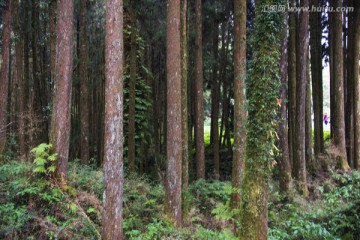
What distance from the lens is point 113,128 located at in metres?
6.56

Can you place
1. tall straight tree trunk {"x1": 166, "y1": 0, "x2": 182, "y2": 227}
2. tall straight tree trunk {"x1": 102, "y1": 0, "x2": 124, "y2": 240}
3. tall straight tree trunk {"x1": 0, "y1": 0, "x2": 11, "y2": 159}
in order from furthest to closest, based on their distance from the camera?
tall straight tree trunk {"x1": 0, "y1": 0, "x2": 11, "y2": 159} < tall straight tree trunk {"x1": 166, "y1": 0, "x2": 182, "y2": 227} < tall straight tree trunk {"x1": 102, "y1": 0, "x2": 124, "y2": 240}

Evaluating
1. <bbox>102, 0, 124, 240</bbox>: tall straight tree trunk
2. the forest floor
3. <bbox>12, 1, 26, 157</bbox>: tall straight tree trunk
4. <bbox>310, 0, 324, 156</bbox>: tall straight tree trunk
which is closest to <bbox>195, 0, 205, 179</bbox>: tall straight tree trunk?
the forest floor

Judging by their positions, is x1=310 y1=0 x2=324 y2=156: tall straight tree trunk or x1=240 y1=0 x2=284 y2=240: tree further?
x1=310 y1=0 x2=324 y2=156: tall straight tree trunk

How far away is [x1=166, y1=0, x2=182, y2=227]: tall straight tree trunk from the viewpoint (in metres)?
8.81

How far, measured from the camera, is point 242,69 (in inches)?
365

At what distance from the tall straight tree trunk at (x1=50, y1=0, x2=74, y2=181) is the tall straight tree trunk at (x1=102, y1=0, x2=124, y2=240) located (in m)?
2.43

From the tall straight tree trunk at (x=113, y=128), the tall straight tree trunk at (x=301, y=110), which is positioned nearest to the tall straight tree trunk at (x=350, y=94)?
the tall straight tree trunk at (x=301, y=110)

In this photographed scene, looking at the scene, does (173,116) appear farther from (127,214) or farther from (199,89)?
(199,89)

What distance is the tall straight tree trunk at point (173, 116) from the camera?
8812 mm

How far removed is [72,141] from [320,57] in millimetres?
18836

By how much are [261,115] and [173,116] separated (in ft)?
13.1

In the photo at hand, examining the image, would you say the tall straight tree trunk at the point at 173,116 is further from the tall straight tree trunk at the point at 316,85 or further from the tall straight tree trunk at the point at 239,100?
the tall straight tree trunk at the point at 316,85

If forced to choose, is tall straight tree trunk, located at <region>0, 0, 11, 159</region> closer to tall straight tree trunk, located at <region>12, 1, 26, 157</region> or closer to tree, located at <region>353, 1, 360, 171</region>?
tall straight tree trunk, located at <region>12, 1, 26, 157</region>

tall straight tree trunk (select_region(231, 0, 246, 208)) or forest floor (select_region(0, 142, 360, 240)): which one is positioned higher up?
tall straight tree trunk (select_region(231, 0, 246, 208))
